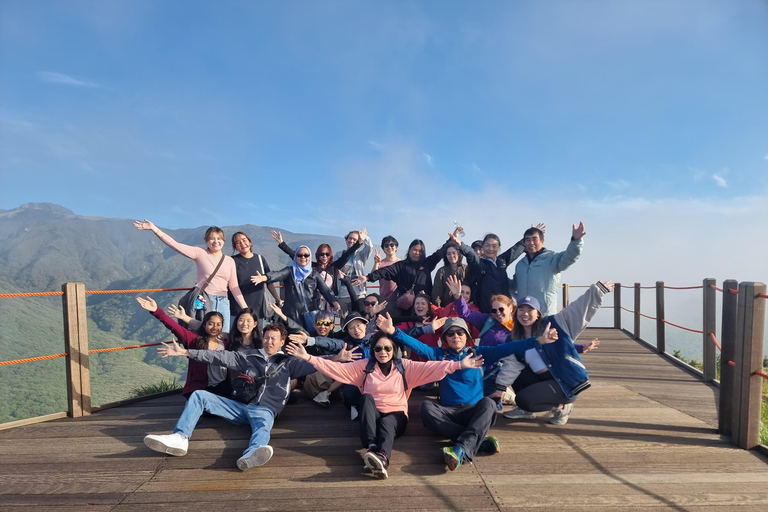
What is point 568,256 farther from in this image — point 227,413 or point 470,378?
point 227,413

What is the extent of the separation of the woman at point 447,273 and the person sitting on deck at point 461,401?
162 centimetres

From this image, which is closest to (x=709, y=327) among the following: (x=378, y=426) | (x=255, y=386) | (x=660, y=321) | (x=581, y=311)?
(x=660, y=321)

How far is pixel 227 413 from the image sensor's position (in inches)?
159

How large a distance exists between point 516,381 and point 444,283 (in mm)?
1732

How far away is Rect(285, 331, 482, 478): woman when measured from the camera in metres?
3.57

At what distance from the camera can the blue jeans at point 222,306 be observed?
5.04 meters

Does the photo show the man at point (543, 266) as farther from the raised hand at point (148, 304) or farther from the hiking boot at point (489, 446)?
the raised hand at point (148, 304)

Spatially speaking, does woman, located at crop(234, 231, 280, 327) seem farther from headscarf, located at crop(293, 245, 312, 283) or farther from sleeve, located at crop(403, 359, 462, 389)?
sleeve, located at crop(403, 359, 462, 389)

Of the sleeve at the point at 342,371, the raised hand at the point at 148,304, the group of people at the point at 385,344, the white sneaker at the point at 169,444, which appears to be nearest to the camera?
the white sneaker at the point at 169,444

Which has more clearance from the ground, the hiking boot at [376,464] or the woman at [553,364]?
the woman at [553,364]

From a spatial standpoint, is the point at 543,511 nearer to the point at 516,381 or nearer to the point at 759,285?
the point at 516,381

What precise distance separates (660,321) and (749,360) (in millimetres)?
4879

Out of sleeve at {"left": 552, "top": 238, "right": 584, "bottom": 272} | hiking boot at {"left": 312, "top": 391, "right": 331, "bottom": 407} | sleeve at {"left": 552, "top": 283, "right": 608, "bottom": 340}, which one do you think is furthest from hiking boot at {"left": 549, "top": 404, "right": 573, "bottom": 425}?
hiking boot at {"left": 312, "top": 391, "right": 331, "bottom": 407}

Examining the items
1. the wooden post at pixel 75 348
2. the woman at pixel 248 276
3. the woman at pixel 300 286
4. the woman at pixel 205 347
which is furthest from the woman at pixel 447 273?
the wooden post at pixel 75 348
